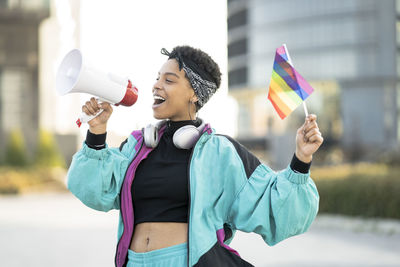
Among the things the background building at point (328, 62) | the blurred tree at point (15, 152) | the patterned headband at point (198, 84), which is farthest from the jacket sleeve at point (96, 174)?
the background building at point (328, 62)

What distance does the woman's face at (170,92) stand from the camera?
9.14 feet

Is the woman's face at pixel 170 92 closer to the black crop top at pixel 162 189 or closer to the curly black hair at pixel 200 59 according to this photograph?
the curly black hair at pixel 200 59

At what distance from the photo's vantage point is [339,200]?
12617 mm

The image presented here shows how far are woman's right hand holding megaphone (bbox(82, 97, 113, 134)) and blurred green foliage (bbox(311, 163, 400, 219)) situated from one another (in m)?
9.68

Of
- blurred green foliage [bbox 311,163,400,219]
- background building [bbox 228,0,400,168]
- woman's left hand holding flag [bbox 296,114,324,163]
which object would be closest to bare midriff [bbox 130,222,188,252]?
woman's left hand holding flag [bbox 296,114,324,163]

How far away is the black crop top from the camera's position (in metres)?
2.67

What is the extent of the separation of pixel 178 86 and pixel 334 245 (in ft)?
24.2

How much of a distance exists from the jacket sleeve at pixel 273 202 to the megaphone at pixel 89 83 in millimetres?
615

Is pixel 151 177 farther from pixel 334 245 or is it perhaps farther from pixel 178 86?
pixel 334 245

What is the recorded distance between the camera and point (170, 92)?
9.14 feet

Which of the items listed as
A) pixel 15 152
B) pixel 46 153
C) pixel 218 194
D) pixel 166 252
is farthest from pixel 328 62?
pixel 166 252

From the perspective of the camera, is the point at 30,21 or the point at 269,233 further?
the point at 30,21

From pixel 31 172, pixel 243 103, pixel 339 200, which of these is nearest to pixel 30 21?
pixel 31 172

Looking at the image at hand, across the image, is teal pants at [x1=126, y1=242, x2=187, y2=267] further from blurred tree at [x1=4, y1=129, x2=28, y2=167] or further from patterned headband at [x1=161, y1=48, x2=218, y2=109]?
blurred tree at [x1=4, y1=129, x2=28, y2=167]
